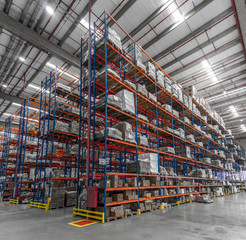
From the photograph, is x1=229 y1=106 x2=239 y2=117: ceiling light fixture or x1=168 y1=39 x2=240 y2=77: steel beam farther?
x1=229 y1=106 x2=239 y2=117: ceiling light fixture

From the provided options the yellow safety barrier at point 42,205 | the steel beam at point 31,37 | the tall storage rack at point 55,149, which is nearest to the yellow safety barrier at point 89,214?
the yellow safety barrier at point 42,205

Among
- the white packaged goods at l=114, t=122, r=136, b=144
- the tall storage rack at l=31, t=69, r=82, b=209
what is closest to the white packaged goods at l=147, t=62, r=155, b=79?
the white packaged goods at l=114, t=122, r=136, b=144

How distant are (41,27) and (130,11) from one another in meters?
4.96

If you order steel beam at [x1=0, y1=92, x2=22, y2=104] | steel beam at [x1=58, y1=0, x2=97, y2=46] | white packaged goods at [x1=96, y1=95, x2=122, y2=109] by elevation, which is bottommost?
white packaged goods at [x1=96, y1=95, x2=122, y2=109]

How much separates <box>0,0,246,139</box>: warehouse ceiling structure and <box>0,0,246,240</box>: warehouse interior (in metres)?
0.06

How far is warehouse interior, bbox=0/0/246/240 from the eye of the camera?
5418 mm

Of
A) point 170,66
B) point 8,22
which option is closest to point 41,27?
point 8,22

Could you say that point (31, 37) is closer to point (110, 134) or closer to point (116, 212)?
point (110, 134)

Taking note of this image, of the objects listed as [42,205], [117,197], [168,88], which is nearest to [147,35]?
[168,88]

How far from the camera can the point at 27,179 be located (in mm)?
11367

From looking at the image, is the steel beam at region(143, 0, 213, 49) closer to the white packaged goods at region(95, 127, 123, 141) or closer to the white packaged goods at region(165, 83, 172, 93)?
the white packaged goods at region(165, 83, 172, 93)

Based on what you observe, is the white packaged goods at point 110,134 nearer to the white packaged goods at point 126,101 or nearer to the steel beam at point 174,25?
the white packaged goods at point 126,101

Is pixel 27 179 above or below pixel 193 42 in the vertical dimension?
below

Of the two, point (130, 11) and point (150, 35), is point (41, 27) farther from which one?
point (150, 35)
